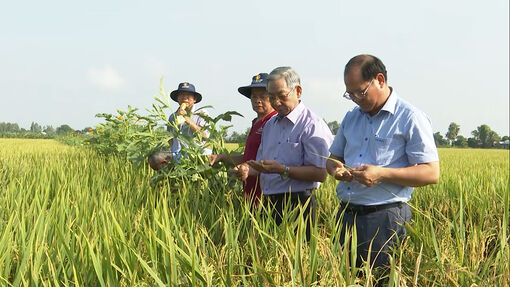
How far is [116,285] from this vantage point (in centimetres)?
130

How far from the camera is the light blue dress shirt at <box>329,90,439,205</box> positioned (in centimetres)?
167

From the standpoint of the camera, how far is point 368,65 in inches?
64.2

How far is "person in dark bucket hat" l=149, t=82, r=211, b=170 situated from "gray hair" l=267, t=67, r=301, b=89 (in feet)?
2.48

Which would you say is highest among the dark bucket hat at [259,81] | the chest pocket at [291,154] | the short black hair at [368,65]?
the dark bucket hat at [259,81]

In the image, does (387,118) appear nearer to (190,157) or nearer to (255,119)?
(255,119)

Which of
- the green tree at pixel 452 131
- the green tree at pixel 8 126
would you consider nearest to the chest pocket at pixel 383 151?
the green tree at pixel 452 131

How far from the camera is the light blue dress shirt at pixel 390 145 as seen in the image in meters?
1.67

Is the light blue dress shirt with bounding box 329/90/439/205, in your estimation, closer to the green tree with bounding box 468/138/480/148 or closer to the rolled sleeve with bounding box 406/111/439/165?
the rolled sleeve with bounding box 406/111/439/165

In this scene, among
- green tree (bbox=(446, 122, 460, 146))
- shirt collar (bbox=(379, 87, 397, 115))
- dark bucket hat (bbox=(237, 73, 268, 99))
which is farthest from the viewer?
green tree (bbox=(446, 122, 460, 146))

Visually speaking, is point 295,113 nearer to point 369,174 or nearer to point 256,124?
point 256,124

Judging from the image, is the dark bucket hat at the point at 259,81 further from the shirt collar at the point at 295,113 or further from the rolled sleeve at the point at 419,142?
the rolled sleeve at the point at 419,142

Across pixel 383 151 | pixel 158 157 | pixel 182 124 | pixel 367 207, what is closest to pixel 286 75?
pixel 383 151

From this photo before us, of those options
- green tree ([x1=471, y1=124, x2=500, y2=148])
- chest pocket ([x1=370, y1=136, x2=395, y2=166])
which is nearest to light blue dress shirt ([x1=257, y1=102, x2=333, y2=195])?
chest pocket ([x1=370, y1=136, x2=395, y2=166])

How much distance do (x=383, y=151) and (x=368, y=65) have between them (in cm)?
36
